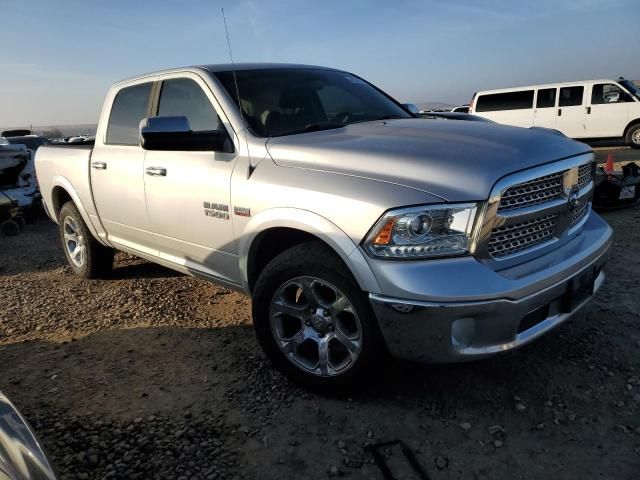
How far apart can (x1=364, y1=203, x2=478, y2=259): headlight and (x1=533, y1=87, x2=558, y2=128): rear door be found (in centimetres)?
1413

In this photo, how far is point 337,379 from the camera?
8.80ft

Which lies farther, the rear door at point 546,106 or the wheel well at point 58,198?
the rear door at point 546,106

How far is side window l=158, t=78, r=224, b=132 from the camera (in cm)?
338

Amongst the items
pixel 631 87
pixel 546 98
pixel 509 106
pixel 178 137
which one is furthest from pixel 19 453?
pixel 631 87

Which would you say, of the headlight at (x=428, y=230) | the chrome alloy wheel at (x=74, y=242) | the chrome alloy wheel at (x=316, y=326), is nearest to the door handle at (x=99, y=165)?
the chrome alloy wheel at (x=74, y=242)

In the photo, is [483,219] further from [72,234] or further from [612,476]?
[72,234]

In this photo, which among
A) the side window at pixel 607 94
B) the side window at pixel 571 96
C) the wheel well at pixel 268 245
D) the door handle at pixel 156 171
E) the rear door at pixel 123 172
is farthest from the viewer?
the side window at pixel 571 96

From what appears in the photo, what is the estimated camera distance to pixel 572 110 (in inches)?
575

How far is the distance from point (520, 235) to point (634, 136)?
14.1m

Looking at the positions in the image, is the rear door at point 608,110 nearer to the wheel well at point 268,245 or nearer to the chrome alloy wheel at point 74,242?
the chrome alloy wheel at point 74,242

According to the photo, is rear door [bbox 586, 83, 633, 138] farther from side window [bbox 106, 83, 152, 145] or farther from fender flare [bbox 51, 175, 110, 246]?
fender flare [bbox 51, 175, 110, 246]

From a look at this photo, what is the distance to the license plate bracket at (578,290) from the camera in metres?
2.56

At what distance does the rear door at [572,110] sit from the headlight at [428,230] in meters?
14.2

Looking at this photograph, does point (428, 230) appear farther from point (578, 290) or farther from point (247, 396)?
point (247, 396)
